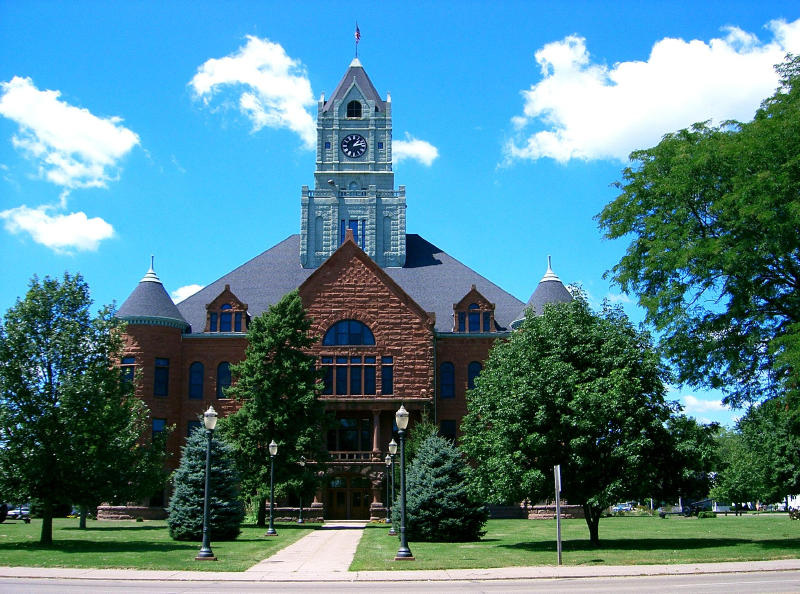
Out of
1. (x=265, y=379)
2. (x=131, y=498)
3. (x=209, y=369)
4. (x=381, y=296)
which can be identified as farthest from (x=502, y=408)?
(x=209, y=369)

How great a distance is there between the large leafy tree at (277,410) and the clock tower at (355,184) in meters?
17.7

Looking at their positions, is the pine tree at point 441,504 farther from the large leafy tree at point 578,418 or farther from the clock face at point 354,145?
the clock face at point 354,145

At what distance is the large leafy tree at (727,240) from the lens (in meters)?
25.8

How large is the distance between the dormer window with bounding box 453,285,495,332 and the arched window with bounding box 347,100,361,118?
23.2 metres

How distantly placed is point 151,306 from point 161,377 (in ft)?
15.6

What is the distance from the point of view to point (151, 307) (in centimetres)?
5300

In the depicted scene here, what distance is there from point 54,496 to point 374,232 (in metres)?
39.4

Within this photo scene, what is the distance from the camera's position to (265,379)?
43844 millimetres

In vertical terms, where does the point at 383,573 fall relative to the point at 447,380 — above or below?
below

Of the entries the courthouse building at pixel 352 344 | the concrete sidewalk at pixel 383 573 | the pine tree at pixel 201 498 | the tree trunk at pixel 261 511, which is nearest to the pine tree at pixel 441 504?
the pine tree at pixel 201 498

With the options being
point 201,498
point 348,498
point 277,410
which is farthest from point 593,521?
point 348,498

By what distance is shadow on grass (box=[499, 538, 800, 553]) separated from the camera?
1026 inches

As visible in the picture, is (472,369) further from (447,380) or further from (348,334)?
(348,334)

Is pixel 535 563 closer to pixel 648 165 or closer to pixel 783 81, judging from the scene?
pixel 648 165
